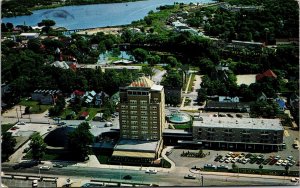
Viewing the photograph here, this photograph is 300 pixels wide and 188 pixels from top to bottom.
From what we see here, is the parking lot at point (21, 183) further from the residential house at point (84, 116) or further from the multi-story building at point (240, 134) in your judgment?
the multi-story building at point (240, 134)

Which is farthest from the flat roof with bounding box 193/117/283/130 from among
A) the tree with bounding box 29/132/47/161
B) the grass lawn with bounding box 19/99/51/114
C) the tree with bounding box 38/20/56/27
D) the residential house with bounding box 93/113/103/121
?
the tree with bounding box 38/20/56/27

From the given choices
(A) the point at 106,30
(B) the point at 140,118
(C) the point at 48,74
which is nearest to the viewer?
(B) the point at 140,118

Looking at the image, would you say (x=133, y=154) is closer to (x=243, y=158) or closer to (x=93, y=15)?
(x=243, y=158)

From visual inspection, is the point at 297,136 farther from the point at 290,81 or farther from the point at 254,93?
the point at 290,81

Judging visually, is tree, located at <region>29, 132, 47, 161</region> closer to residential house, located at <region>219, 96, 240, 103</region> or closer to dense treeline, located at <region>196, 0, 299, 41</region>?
residential house, located at <region>219, 96, 240, 103</region>

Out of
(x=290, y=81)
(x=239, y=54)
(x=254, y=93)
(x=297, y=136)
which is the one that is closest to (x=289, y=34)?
(x=239, y=54)

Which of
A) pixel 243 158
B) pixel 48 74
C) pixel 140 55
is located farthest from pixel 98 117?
pixel 140 55

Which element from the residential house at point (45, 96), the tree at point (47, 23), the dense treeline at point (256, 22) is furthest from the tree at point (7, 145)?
the tree at point (47, 23)
